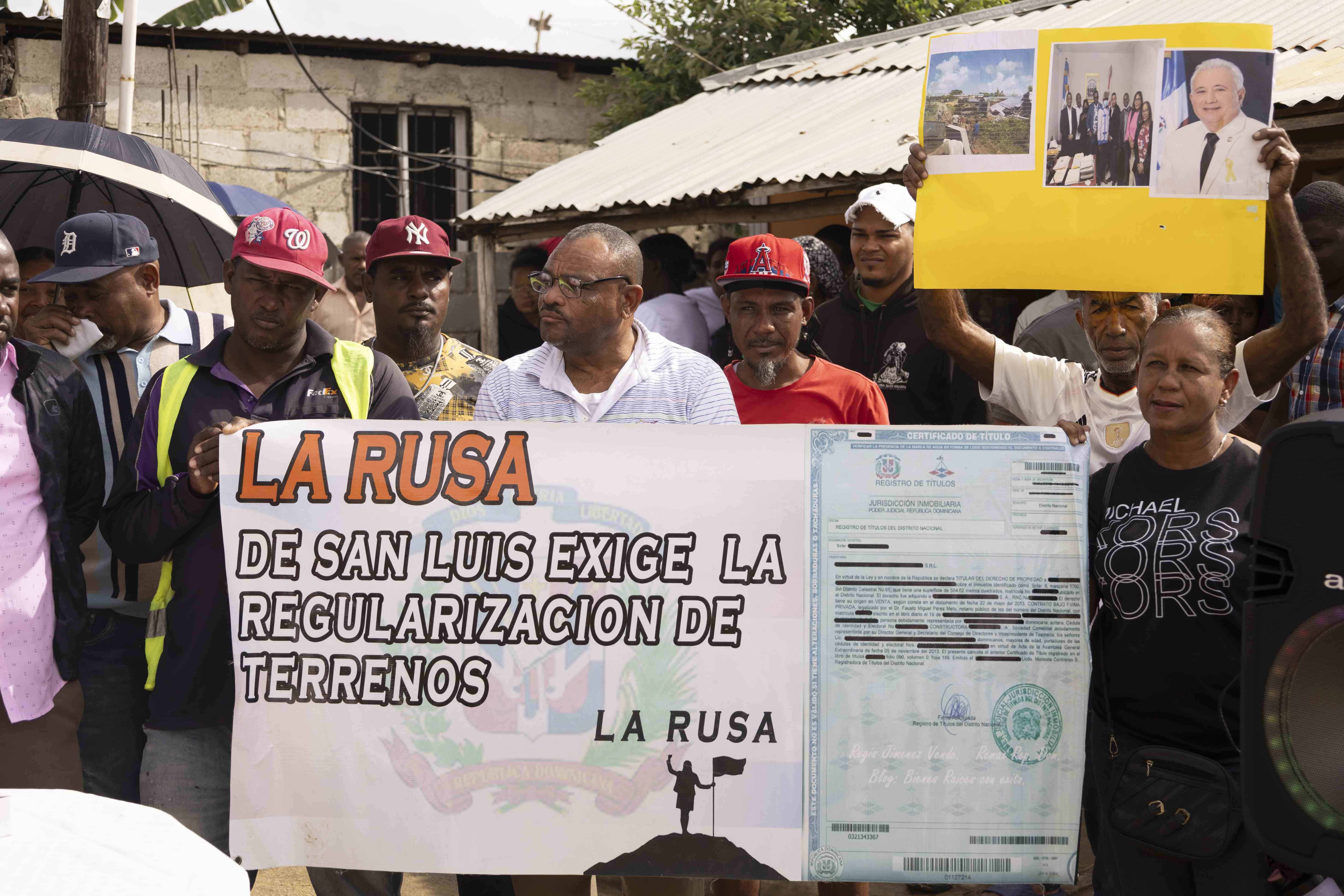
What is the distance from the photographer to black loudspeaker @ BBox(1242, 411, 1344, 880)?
7.83ft

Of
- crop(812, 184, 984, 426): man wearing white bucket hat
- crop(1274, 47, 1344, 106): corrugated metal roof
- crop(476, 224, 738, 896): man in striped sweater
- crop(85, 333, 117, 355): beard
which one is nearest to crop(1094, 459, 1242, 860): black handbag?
crop(476, 224, 738, 896): man in striped sweater

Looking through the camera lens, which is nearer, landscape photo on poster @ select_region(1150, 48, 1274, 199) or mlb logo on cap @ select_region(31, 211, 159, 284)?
landscape photo on poster @ select_region(1150, 48, 1274, 199)

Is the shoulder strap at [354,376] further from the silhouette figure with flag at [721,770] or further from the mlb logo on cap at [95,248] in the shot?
the silhouette figure with flag at [721,770]

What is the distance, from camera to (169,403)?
11.5 ft

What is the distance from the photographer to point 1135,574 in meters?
3.11

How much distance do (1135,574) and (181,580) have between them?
236cm

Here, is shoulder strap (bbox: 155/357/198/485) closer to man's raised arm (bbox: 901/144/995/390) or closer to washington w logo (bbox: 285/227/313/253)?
washington w logo (bbox: 285/227/313/253)

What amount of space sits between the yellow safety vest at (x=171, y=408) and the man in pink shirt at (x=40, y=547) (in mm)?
237

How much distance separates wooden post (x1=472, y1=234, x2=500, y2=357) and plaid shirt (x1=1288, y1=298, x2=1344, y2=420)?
7813 millimetres

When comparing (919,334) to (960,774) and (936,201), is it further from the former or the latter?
(960,774)

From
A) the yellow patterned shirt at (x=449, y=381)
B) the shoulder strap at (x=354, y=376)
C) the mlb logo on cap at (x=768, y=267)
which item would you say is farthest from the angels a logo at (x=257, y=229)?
the mlb logo on cap at (x=768, y=267)

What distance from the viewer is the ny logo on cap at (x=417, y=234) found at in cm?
452

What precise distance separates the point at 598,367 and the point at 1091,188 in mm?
1419
